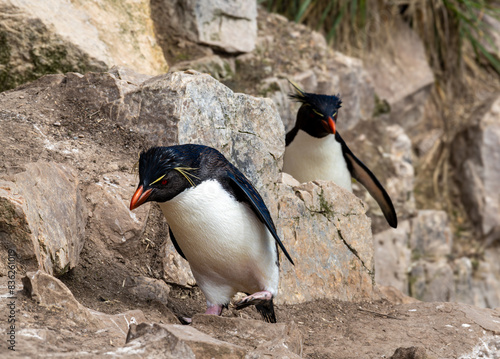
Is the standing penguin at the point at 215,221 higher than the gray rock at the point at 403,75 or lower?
lower

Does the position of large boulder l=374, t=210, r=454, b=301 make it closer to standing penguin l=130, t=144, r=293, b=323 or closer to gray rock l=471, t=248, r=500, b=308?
gray rock l=471, t=248, r=500, b=308

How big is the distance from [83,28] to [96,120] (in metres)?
1.16

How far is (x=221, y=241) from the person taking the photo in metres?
2.94

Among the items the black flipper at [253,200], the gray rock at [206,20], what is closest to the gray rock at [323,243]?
the black flipper at [253,200]

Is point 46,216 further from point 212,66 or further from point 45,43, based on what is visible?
point 212,66

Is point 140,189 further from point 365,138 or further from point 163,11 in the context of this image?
point 365,138

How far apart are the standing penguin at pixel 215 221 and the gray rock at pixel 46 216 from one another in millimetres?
470

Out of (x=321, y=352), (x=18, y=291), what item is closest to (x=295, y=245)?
(x=321, y=352)

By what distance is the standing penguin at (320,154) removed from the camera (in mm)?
4820

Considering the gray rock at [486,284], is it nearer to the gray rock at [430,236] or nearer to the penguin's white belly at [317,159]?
the gray rock at [430,236]

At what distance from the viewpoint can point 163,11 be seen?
586cm

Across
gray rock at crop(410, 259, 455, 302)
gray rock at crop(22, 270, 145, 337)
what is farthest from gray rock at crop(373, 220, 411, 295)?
gray rock at crop(22, 270, 145, 337)

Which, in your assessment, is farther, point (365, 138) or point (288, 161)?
point (365, 138)

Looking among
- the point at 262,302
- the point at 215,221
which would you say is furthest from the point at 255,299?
the point at 215,221
